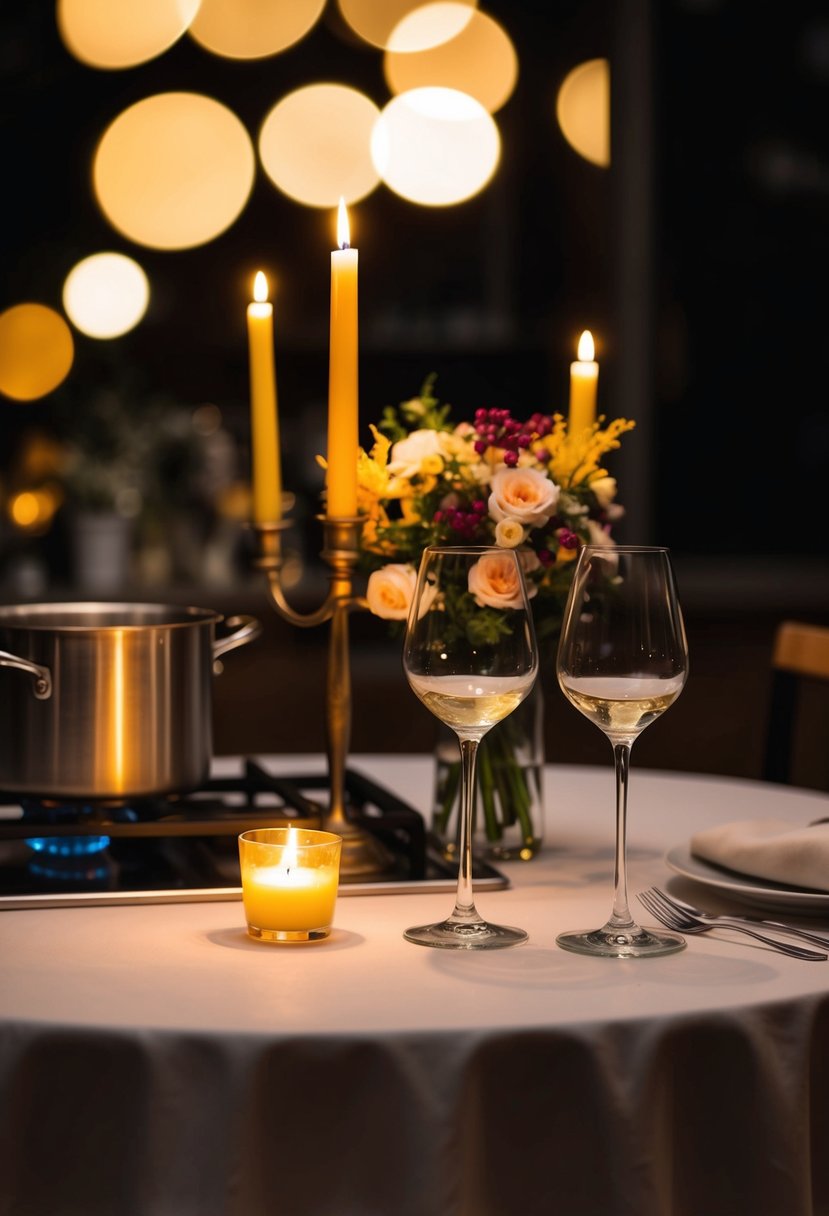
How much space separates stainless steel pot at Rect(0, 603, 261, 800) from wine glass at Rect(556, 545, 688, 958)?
319 millimetres

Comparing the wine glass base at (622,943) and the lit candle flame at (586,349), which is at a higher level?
the lit candle flame at (586,349)

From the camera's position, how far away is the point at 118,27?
3.53 meters

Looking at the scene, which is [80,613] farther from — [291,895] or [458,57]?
[458,57]

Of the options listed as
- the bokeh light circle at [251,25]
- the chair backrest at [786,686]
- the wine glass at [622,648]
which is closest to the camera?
the wine glass at [622,648]

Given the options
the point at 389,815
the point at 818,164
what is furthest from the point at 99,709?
the point at 818,164

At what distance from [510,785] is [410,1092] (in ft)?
1.61

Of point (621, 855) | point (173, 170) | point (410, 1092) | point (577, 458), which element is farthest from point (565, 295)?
point (410, 1092)

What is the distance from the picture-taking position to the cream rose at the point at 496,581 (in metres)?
0.99

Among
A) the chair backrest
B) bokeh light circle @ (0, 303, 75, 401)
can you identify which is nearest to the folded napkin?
the chair backrest

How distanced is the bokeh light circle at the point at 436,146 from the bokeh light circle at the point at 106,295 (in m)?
0.67

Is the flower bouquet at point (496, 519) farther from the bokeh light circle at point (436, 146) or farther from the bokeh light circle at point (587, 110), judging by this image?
the bokeh light circle at point (436, 146)

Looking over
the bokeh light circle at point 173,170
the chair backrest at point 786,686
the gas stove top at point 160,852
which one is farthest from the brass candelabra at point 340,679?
the bokeh light circle at point 173,170

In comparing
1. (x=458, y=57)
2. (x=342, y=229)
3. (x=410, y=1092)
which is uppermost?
(x=458, y=57)

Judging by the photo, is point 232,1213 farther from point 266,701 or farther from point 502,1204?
point 266,701
